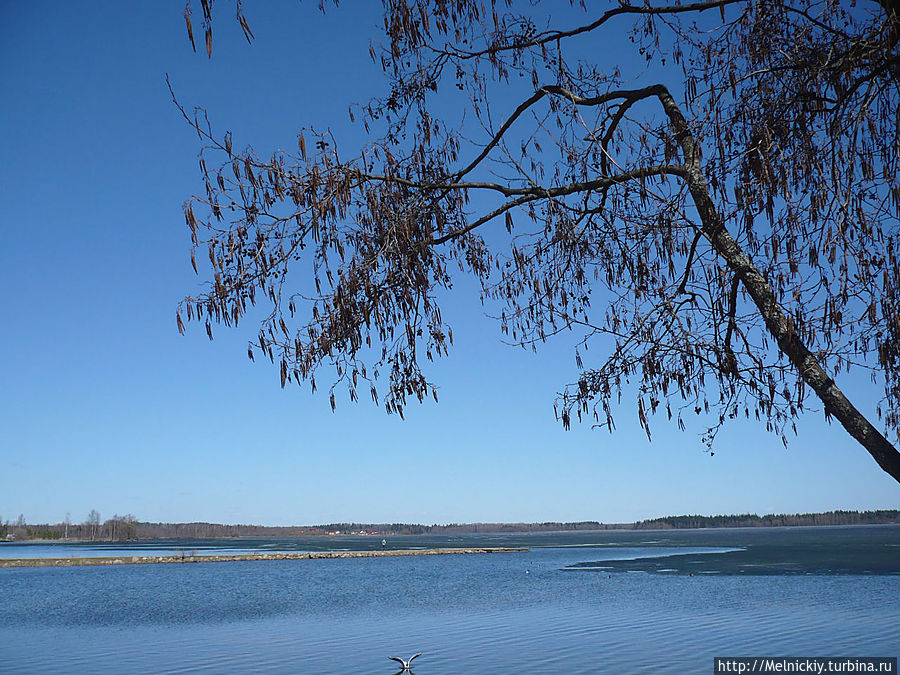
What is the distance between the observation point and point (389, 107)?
6281mm

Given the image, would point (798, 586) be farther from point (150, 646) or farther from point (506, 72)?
point (506, 72)

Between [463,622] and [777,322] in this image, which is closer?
[777,322]

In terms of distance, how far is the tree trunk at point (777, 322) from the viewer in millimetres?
4480

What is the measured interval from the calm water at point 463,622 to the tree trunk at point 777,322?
19352 millimetres

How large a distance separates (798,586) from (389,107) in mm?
49590

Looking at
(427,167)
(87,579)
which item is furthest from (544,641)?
(87,579)

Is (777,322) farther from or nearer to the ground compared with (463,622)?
farther from the ground

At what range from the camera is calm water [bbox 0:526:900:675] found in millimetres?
25109

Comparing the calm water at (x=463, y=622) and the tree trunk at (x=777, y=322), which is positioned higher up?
the tree trunk at (x=777, y=322)

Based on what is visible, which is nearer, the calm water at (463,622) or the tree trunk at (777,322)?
the tree trunk at (777,322)

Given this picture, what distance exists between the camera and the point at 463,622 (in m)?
35.6

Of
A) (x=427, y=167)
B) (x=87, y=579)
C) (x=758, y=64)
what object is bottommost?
(x=87, y=579)

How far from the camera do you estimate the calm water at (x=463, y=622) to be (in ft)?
82.4

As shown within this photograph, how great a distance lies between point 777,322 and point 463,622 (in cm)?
3329
